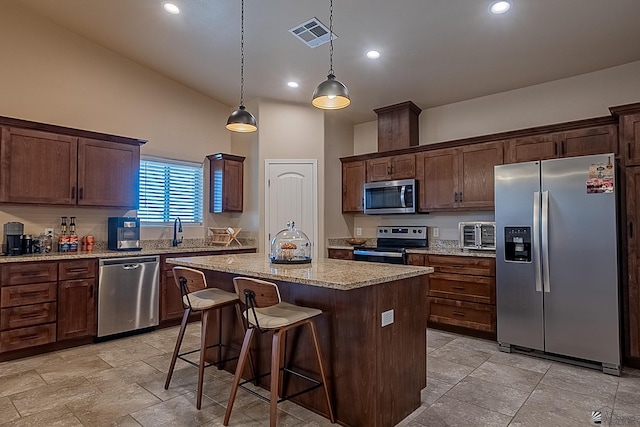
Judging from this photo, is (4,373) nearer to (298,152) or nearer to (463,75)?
(298,152)

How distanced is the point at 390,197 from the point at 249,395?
3.25 m

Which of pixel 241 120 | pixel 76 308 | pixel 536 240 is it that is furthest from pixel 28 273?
pixel 536 240

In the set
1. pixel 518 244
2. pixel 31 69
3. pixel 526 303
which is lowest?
pixel 526 303

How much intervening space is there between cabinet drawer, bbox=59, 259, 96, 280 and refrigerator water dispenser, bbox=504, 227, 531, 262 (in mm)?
4269

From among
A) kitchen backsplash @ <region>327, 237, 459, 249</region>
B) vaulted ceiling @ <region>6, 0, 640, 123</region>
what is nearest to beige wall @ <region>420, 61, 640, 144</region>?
vaulted ceiling @ <region>6, 0, 640, 123</region>

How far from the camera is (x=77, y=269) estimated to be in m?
3.84

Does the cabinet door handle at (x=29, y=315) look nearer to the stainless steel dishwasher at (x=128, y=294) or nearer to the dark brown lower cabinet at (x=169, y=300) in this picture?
the stainless steel dishwasher at (x=128, y=294)

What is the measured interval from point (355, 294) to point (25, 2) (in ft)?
15.2

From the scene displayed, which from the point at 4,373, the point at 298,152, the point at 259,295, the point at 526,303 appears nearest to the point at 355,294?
the point at 259,295

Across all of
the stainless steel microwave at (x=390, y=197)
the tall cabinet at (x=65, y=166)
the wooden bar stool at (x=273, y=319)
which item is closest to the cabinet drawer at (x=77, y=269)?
the tall cabinet at (x=65, y=166)

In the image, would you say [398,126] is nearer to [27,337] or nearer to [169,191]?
[169,191]

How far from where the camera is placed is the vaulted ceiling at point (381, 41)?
3223 mm

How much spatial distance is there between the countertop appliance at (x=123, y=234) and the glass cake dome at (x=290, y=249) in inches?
89.4

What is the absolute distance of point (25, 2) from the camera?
155 inches
